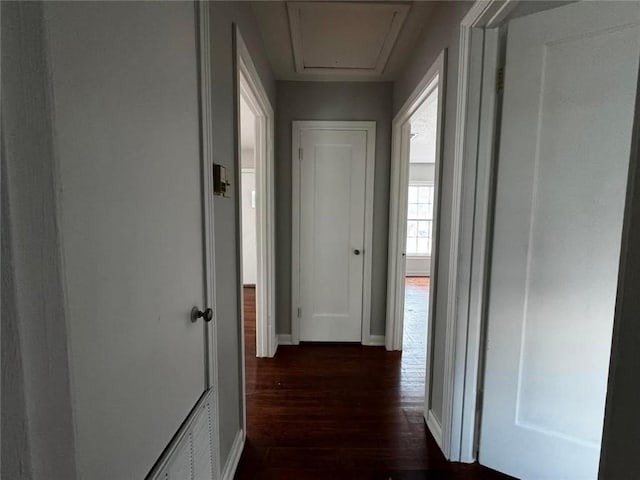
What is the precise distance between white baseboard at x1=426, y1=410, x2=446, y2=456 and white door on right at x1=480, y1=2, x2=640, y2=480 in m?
0.22

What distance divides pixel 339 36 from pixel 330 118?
2.34 ft

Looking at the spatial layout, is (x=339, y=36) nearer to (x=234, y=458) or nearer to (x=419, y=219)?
(x=234, y=458)

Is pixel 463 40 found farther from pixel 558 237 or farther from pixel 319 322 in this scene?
pixel 319 322

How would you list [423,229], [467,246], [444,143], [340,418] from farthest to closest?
1. [423,229]
2. [340,418]
3. [444,143]
4. [467,246]

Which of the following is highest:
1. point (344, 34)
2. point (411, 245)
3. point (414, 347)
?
point (344, 34)

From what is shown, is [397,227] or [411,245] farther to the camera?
[411,245]

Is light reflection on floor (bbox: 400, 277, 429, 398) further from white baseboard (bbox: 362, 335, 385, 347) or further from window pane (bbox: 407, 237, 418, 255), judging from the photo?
window pane (bbox: 407, 237, 418, 255)

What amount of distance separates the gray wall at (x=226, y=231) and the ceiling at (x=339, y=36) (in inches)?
13.4

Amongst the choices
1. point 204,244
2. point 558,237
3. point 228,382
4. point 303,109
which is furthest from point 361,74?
point 228,382

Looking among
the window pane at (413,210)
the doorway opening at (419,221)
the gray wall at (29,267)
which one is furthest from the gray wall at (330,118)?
the window pane at (413,210)

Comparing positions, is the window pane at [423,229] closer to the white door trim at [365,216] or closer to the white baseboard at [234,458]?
the white door trim at [365,216]

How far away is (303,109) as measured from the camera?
8.64 ft

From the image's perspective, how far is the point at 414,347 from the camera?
282cm

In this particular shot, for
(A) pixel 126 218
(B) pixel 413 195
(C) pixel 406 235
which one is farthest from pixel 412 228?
(A) pixel 126 218
